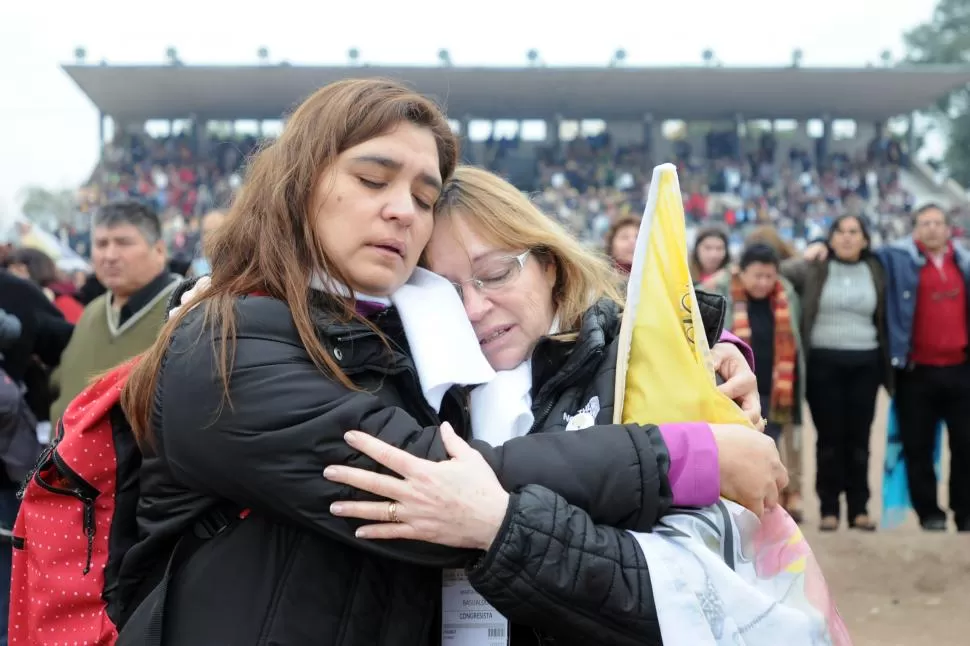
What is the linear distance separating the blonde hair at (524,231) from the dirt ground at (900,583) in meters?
3.68

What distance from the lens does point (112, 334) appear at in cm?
416

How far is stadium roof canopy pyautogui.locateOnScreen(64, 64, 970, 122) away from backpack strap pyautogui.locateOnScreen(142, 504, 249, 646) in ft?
79.0

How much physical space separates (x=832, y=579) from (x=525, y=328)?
4.62m

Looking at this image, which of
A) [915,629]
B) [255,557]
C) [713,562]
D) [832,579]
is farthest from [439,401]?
[832,579]

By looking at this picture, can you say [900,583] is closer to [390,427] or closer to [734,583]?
[734,583]

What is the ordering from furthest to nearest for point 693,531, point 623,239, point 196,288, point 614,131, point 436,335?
point 614,131, point 623,239, point 196,288, point 436,335, point 693,531

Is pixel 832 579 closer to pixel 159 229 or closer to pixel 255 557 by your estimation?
pixel 159 229

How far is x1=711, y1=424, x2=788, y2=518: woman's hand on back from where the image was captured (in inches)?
66.2

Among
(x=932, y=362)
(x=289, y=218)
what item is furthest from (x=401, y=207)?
(x=932, y=362)

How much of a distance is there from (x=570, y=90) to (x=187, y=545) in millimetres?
27774

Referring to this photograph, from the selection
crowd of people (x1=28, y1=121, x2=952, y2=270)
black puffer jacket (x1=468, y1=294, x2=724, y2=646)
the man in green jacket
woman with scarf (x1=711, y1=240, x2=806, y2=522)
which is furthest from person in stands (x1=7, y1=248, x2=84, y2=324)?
crowd of people (x1=28, y1=121, x2=952, y2=270)

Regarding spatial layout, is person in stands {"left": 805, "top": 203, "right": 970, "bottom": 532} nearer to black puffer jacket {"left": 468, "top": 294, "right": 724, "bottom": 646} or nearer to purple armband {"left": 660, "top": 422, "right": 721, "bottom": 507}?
purple armband {"left": 660, "top": 422, "right": 721, "bottom": 507}

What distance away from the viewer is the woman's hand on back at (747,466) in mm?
1682

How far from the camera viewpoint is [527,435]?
165cm
